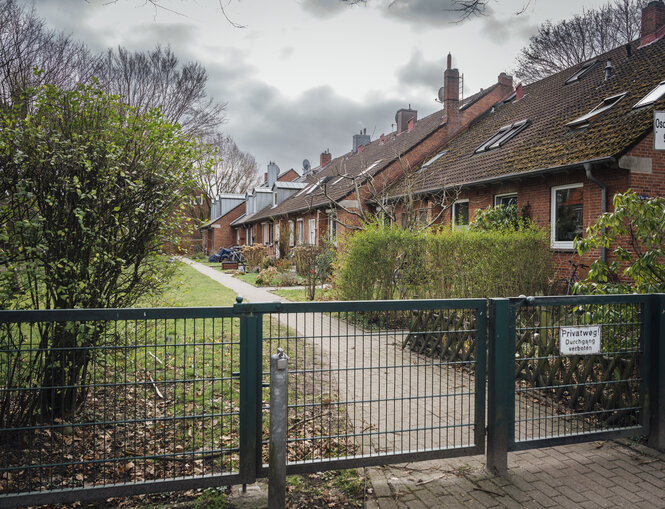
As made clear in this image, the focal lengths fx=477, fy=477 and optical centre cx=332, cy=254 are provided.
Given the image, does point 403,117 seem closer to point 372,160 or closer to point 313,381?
point 372,160

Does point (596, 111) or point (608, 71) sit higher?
point (608, 71)

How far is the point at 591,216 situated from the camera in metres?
11.2

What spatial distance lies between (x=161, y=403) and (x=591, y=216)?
1032 centimetres

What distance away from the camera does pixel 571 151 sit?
1179cm

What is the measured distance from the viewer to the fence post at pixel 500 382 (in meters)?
3.35

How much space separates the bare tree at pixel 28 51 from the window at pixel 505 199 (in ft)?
39.8

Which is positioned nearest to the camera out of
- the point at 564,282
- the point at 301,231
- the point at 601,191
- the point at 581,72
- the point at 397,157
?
the point at 601,191

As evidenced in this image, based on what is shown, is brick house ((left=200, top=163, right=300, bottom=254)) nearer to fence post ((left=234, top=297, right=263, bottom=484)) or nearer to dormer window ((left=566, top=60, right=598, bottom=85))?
dormer window ((left=566, top=60, right=598, bottom=85))

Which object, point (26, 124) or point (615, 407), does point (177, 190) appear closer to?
point (26, 124)

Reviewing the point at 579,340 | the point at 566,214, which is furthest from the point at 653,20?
the point at 579,340

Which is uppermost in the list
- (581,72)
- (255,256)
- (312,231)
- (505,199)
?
(581,72)

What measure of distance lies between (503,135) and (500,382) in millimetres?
15356

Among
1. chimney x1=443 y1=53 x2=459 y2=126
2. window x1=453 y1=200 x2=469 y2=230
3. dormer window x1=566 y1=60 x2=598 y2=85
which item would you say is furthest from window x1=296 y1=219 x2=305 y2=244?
dormer window x1=566 y1=60 x2=598 y2=85

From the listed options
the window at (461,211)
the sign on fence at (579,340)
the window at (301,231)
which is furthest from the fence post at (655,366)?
the window at (301,231)
